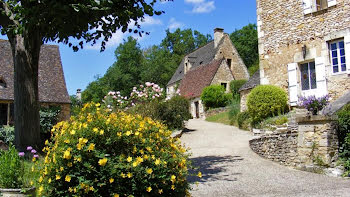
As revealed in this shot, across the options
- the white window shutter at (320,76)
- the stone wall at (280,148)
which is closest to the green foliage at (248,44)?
the white window shutter at (320,76)

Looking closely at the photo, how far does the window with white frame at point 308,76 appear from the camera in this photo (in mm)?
12688

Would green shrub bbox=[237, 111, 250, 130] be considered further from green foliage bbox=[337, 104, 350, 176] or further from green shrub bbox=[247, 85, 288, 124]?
green foliage bbox=[337, 104, 350, 176]

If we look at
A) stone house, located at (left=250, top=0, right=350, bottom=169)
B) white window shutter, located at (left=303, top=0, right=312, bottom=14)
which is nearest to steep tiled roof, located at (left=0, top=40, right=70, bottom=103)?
stone house, located at (left=250, top=0, right=350, bottom=169)

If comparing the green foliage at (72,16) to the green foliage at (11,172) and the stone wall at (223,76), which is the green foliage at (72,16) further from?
the stone wall at (223,76)

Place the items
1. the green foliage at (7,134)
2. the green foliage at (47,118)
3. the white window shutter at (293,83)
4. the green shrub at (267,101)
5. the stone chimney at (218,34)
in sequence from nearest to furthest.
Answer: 1. the white window shutter at (293,83)
2. the green shrub at (267,101)
3. the green foliage at (7,134)
4. the green foliage at (47,118)
5. the stone chimney at (218,34)

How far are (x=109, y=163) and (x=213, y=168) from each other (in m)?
4.84

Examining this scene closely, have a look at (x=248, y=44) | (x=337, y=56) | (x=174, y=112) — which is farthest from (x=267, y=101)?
(x=248, y=44)

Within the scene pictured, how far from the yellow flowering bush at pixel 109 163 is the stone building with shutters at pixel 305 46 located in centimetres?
963

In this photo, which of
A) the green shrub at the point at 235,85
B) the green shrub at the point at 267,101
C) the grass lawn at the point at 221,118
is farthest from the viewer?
the green shrub at the point at 235,85

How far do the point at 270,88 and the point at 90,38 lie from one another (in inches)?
311

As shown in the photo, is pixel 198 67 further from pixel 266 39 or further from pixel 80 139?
pixel 80 139

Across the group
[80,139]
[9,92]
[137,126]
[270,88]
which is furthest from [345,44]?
[9,92]

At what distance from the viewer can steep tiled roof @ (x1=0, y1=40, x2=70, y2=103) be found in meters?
19.5

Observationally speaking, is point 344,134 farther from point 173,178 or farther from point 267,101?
point 173,178
